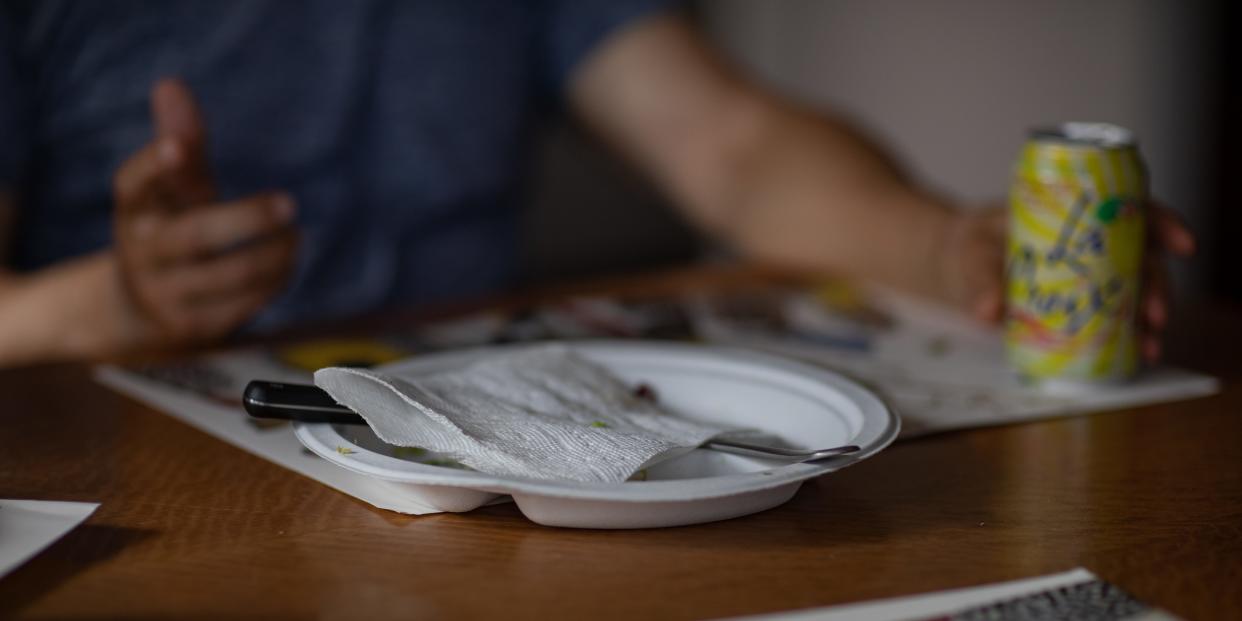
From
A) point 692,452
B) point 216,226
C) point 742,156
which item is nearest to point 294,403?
point 692,452

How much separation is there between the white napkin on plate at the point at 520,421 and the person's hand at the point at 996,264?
323mm

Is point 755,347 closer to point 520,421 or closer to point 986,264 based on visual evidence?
point 986,264

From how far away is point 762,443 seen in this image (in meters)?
0.54

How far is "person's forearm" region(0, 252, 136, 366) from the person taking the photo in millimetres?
814

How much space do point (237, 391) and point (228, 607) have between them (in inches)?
12.1

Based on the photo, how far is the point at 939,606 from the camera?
405 mm

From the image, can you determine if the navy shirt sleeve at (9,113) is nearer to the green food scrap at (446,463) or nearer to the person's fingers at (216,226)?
the person's fingers at (216,226)

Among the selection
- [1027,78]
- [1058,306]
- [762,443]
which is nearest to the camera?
[762,443]

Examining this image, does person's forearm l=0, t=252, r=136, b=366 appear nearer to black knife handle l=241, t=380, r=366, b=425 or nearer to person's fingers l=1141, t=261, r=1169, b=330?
black knife handle l=241, t=380, r=366, b=425

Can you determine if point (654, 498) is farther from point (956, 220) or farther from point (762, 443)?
point (956, 220)

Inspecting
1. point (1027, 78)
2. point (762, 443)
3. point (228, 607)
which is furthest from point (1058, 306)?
point (1027, 78)

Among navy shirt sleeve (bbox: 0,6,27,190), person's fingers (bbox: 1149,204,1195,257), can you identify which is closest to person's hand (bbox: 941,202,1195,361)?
person's fingers (bbox: 1149,204,1195,257)

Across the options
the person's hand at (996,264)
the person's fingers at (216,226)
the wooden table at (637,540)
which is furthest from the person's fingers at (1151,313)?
the person's fingers at (216,226)

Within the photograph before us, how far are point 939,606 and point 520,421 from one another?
187 mm
